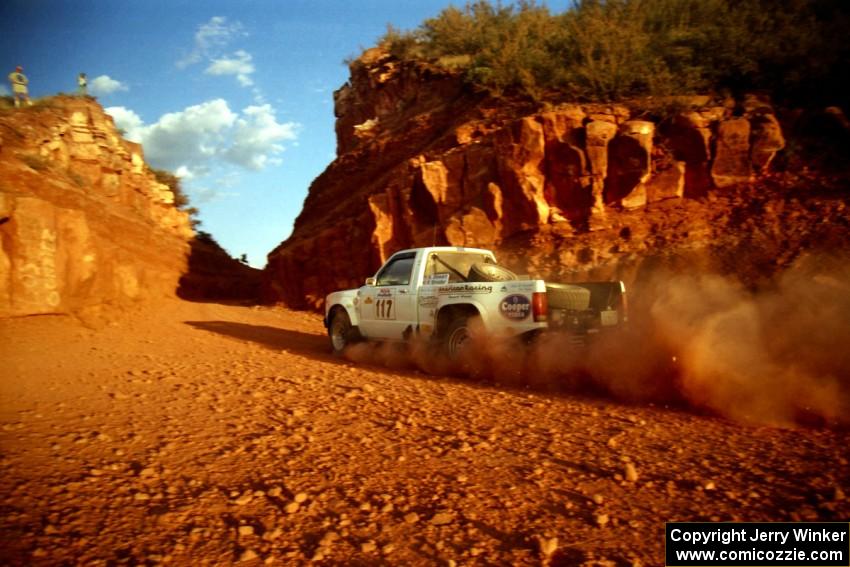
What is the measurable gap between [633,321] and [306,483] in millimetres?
4493

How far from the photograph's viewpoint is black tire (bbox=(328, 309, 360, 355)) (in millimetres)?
8773

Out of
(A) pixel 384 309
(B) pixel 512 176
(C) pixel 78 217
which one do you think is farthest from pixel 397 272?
(C) pixel 78 217

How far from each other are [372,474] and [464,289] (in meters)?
3.77

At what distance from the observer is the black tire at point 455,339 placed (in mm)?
6770

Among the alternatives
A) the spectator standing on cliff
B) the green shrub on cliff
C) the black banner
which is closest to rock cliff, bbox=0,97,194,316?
the spectator standing on cliff

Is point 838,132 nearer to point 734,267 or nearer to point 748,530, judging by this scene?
point 734,267

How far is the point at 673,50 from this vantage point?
43.5 ft

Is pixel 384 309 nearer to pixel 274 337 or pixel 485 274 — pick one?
pixel 485 274

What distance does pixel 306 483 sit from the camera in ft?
9.88

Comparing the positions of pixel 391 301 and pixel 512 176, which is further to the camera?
pixel 512 176

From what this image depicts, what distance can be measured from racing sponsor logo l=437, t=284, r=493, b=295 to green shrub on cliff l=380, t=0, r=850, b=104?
9895 millimetres

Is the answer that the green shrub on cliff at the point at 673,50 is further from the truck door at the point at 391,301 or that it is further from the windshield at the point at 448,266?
the truck door at the point at 391,301

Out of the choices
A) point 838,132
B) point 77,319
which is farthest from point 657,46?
point 77,319

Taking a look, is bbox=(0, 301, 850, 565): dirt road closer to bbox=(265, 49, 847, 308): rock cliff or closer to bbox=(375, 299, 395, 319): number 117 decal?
bbox=(375, 299, 395, 319): number 117 decal
